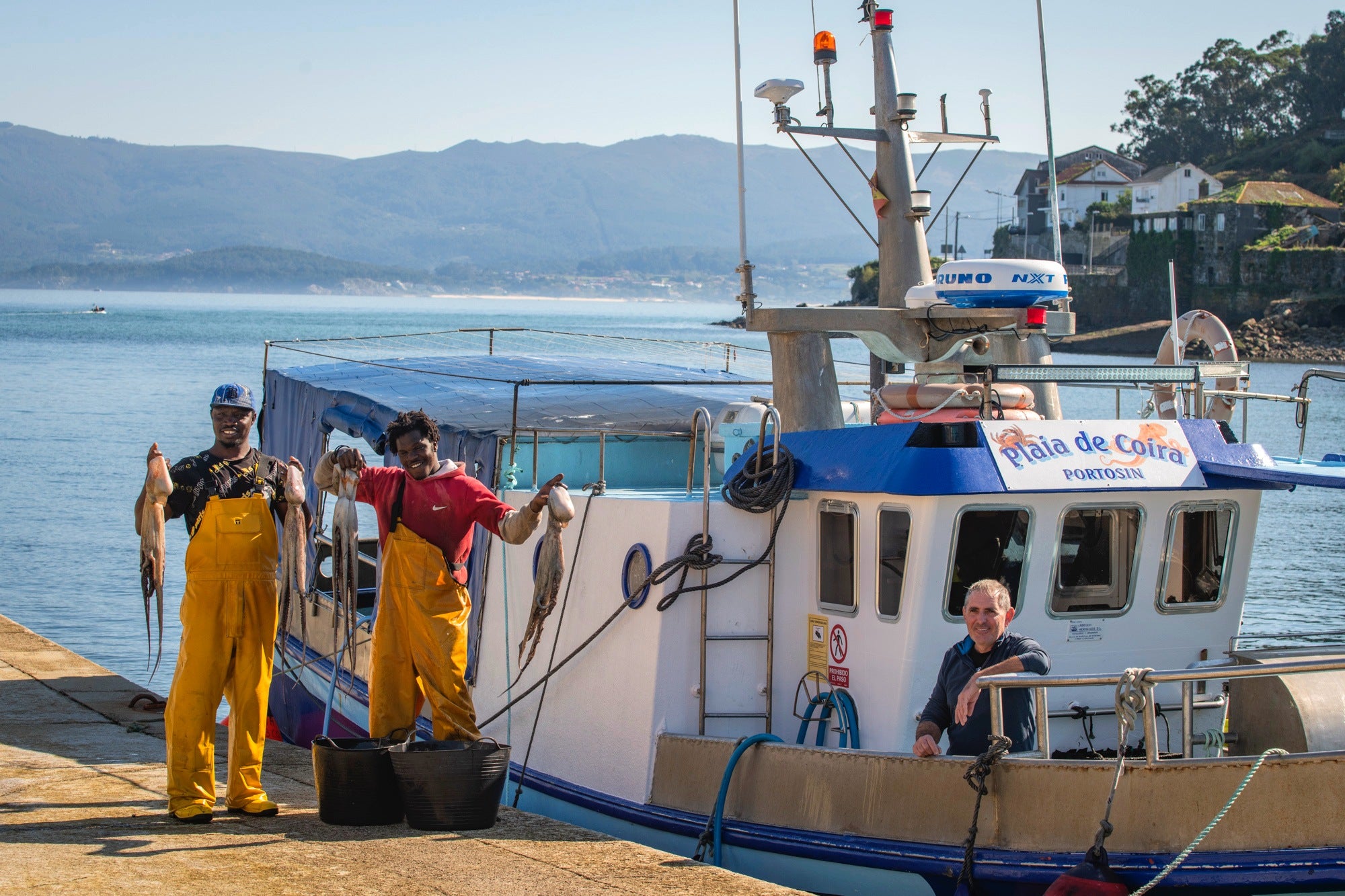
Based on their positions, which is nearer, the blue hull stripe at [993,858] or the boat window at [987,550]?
the blue hull stripe at [993,858]

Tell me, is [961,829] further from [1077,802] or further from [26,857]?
[26,857]

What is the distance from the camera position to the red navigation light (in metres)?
8.88

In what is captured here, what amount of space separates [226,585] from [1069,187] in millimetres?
119658

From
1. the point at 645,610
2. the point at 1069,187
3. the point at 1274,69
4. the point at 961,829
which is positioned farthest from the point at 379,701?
the point at 1274,69

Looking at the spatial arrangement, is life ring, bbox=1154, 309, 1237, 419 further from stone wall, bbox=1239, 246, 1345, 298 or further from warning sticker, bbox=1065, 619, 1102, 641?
stone wall, bbox=1239, 246, 1345, 298

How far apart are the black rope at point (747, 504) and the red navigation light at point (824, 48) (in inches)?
121

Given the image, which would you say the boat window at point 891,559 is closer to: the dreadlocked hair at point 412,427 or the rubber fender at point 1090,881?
the rubber fender at point 1090,881

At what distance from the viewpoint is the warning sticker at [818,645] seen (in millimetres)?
6926

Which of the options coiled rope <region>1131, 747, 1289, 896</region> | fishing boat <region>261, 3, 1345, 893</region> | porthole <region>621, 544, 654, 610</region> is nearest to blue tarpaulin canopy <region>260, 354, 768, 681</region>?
fishing boat <region>261, 3, 1345, 893</region>

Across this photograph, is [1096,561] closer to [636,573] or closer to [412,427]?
[636,573]

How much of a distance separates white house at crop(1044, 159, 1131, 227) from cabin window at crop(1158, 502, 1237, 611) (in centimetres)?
11524

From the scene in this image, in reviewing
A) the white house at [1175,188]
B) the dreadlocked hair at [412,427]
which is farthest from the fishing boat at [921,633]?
the white house at [1175,188]

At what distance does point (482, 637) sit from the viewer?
8.48m

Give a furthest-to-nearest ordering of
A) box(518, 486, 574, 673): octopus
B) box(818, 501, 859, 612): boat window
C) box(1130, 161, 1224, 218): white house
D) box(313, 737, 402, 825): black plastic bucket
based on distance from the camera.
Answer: box(1130, 161, 1224, 218): white house → box(818, 501, 859, 612): boat window → box(518, 486, 574, 673): octopus → box(313, 737, 402, 825): black plastic bucket
